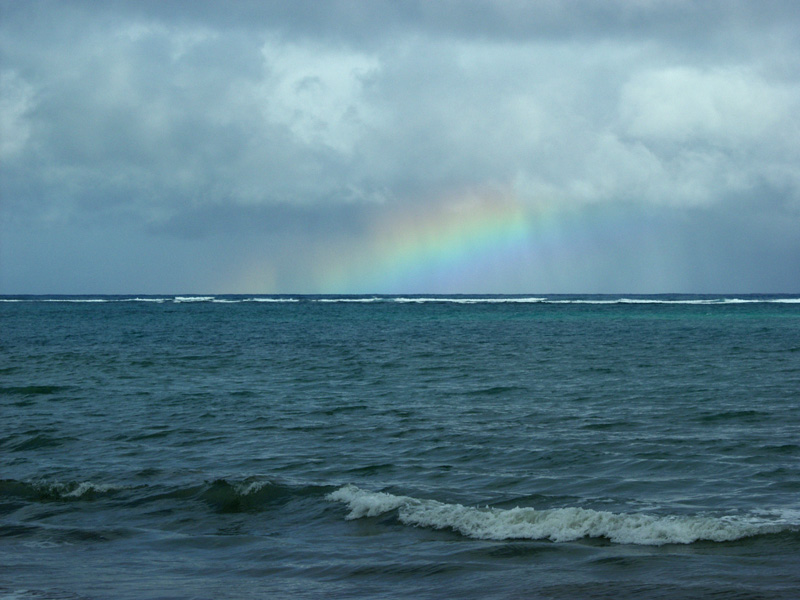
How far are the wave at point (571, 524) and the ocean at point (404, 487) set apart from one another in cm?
3

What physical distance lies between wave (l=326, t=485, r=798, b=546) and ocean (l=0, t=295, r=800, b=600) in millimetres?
35

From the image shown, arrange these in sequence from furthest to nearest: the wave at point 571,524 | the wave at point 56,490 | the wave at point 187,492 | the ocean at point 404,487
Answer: the wave at point 56,490, the wave at point 187,492, the wave at point 571,524, the ocean at point 404,487

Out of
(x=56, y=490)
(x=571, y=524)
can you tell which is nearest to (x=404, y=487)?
(x=571, y=524)

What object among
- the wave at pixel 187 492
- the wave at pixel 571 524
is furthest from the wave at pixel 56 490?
the wave at pixel 571 524

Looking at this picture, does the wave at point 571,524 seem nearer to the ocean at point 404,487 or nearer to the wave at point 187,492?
the ocean at point 404,487

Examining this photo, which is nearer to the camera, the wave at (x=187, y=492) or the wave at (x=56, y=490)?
the wave at (x=187, y=492)

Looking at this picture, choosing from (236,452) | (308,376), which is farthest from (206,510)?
(308,376)

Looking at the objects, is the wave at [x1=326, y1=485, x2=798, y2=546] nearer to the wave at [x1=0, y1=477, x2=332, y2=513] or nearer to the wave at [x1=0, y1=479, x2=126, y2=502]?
the wave at [x1=0, y1=477, x2=332, y2=513]

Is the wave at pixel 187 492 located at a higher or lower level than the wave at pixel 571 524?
lower

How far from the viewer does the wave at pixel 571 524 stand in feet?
36.2

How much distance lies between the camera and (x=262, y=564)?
10.6 metres

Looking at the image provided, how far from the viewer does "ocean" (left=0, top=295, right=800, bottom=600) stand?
9867mm

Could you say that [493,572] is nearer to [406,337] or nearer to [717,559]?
[717,559]

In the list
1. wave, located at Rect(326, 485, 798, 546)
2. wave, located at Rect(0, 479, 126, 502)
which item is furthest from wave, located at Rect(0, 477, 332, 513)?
wave, located at Rect(326, 485, 798, 546)
